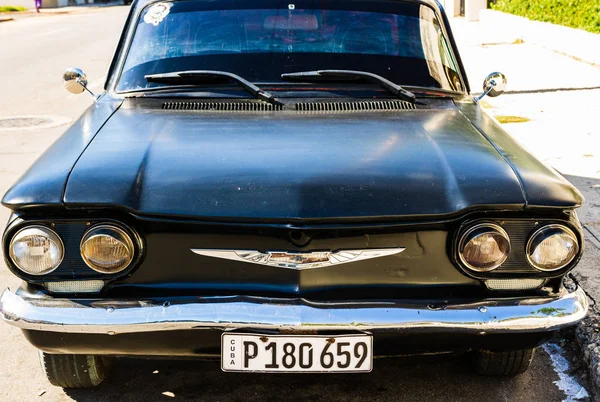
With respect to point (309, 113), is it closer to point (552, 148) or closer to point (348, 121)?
point (348, 121)

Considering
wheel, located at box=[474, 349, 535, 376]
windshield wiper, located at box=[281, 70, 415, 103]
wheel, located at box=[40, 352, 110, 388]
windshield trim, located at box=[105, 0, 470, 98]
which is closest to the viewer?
wheel, located at box=[40, 352, 110, 388]

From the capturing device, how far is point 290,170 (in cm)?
293

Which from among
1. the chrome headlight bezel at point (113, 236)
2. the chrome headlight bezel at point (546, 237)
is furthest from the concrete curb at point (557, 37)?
the chrome headlight bezel at point (113, 236)

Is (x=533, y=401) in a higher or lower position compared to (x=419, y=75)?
lower

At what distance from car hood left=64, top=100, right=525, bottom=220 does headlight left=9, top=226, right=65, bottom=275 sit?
153mm

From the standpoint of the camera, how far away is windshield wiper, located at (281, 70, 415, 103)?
380 centimetres

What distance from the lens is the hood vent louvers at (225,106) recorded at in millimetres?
3682

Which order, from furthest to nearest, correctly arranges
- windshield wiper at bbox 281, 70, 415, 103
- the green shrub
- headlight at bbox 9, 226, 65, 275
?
the green shrub < windshield wiper at bbox 281, 70, 415, 103 < headlight at bbox 9, 226, 65, 275

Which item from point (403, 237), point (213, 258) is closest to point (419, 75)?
point (403, 237)

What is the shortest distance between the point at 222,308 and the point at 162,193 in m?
0.45

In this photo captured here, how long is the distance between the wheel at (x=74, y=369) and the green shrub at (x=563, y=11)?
13073mm

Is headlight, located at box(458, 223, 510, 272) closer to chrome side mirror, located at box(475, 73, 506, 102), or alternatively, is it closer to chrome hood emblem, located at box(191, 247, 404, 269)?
chrome hood emblem, located at box(191, 247, 404, 269)

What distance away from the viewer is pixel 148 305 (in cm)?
278

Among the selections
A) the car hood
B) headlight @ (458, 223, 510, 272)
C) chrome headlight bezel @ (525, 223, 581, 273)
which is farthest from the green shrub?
headlight @ (458, 223, 510, 272)
